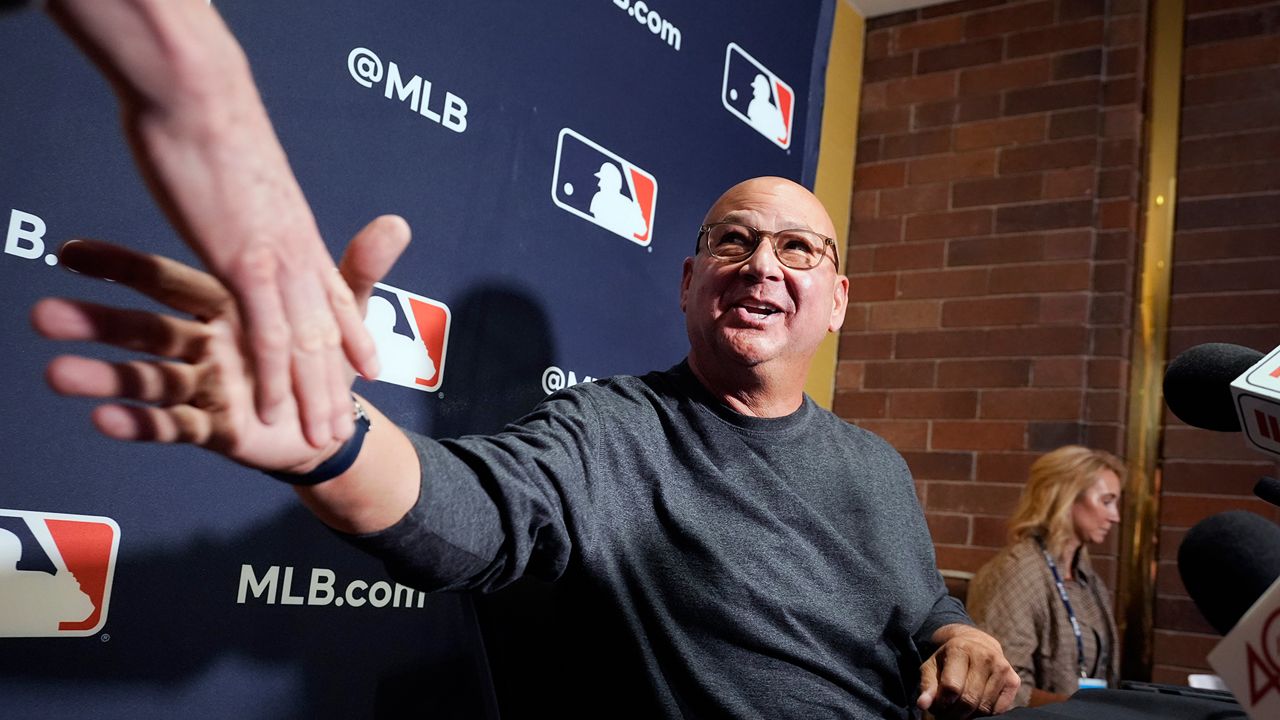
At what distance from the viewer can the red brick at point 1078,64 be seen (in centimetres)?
367

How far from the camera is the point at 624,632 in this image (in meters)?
1.32

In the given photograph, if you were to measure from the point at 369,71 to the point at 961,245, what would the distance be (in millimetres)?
2835

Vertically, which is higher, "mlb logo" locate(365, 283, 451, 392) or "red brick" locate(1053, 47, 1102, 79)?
"red brick" locate(1053, 47, 1102, 79)

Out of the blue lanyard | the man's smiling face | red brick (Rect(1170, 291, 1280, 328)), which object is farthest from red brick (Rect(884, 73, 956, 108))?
the man's smiling face

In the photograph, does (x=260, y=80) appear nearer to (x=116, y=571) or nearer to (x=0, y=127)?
(x=0, y=127)

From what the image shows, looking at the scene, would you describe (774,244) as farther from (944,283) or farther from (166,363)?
(944,283)

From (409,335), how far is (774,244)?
599 mm

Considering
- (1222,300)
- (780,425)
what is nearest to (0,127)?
(780,425)

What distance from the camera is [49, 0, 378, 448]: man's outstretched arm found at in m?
0.54

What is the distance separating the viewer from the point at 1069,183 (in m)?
3.65

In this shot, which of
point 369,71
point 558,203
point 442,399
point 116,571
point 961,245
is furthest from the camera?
point 961,245

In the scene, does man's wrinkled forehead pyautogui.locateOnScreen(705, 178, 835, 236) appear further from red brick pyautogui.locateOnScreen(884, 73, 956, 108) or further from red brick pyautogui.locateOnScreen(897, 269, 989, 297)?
red brick pyautogui.locateOnScreen(884, 73, 956, 108)

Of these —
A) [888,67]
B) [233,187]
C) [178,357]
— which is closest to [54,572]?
[178,357]

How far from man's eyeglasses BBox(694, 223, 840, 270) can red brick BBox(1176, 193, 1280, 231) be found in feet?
7.79
